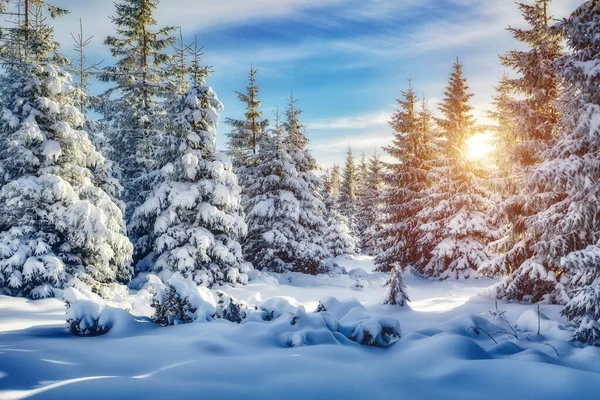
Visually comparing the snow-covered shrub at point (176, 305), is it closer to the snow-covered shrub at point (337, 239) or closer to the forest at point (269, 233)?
the forest at point (269, 233)

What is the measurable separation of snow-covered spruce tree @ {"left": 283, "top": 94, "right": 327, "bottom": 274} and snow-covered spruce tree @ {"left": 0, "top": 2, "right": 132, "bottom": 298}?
10.3 metres

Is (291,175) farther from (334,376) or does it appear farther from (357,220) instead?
(357,220)

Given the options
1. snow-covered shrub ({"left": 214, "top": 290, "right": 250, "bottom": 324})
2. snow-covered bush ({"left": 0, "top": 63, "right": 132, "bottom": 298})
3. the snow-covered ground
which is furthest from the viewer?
snow-covered bush ({"left": 0, "top": 63, "right": 132, "bottom": 298})

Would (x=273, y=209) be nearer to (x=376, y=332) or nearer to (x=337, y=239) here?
(x=376, y=332)

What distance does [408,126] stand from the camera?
22391 mm

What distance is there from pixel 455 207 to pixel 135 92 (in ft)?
58.9

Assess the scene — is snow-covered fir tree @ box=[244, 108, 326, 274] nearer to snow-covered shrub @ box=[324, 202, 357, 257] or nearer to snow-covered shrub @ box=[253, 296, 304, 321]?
snow-covered shrub @ box=[253, 296, 304, 321]

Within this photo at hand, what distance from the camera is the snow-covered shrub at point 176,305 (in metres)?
7.25

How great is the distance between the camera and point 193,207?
1523 cm

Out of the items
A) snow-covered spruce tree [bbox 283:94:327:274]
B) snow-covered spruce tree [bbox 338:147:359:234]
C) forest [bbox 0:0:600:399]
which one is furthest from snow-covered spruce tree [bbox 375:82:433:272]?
snow-covered spruce tree [bbox 338:147:359:234]

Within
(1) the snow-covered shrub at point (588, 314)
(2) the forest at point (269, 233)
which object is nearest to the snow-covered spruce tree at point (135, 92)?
(2) the forest at point (269, 233)

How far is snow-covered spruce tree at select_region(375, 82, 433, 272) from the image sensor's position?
21.3 metres

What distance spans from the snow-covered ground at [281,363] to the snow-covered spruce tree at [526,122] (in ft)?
14.3

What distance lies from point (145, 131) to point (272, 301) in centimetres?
1406
